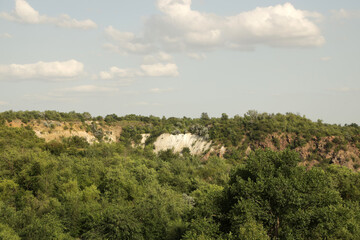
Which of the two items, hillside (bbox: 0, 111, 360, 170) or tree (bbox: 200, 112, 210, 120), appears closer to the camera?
hillside (bbox: 0, 111, 360, 170)

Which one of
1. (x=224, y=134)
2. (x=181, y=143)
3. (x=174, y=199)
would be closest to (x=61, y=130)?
(x=181, y=143)

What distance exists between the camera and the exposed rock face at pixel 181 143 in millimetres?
126238

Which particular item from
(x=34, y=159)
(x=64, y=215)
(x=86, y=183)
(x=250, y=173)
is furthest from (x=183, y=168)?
(x=250, y=173)

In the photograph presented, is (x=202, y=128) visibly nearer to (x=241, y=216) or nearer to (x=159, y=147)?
(x=159, y=147)

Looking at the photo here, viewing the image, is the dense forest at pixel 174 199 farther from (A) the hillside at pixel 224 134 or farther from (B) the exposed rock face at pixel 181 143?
(B) the exposed rock face at pixel 181 143

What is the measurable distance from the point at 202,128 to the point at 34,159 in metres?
77.7

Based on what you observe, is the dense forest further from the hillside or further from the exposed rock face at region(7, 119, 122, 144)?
the exposed rock face at region(7, 119, 122, 144)

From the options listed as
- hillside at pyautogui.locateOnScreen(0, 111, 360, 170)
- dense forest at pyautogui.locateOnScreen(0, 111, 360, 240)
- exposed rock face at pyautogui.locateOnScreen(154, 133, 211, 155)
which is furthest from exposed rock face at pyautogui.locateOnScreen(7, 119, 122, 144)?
dense forest at pyautogui.locateOnScreen(0, 111, 360, 240)

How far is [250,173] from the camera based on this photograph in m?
37.0

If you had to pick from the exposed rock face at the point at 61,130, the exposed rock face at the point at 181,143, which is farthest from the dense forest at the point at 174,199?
the exposed rock face at the point at 181,143

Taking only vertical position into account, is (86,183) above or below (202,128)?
below

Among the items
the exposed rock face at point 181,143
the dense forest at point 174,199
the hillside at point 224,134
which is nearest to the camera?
the dense forest at point 174,199

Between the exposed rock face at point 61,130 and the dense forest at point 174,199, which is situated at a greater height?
the exposed rock face at point 61,130

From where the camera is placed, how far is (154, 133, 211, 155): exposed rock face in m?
126
